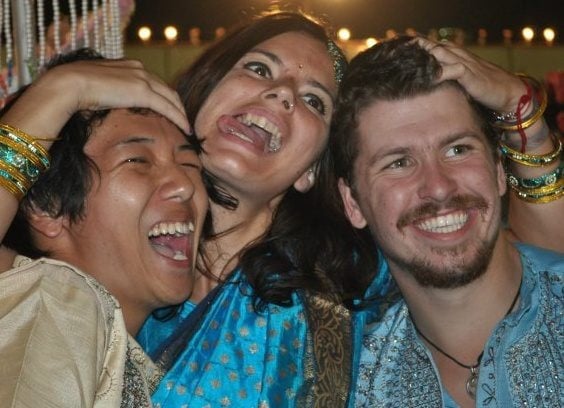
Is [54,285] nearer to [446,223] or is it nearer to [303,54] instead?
[446,223]

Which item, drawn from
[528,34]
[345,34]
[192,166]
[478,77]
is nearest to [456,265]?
[478,77]

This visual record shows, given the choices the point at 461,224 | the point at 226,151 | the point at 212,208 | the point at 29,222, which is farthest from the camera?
the point at 212,208

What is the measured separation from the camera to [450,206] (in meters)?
2.36

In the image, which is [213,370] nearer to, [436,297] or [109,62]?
[436,297]

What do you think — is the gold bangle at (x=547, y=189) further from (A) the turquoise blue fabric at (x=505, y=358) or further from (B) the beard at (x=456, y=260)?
→ (B) the beard at (x=456, y=260)

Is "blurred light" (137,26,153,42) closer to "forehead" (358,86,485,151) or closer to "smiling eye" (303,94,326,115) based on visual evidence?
"smiling eye" (303,94,326,115)

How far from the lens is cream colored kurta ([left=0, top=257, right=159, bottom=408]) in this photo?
1653mm

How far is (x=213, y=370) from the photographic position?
2.42 meters

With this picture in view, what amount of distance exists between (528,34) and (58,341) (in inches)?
261

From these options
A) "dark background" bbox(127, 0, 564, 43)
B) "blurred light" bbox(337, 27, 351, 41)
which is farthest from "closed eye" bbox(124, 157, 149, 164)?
"blurred light" bbox(337, 27, 351, 41)

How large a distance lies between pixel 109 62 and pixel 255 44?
2.00ft

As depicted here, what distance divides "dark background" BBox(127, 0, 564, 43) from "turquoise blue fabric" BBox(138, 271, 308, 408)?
4.63 metres

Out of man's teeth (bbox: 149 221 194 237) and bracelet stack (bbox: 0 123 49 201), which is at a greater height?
bracelet stack (bbox: 0 123 49 201)

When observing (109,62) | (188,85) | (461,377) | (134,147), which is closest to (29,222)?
(134,147)
